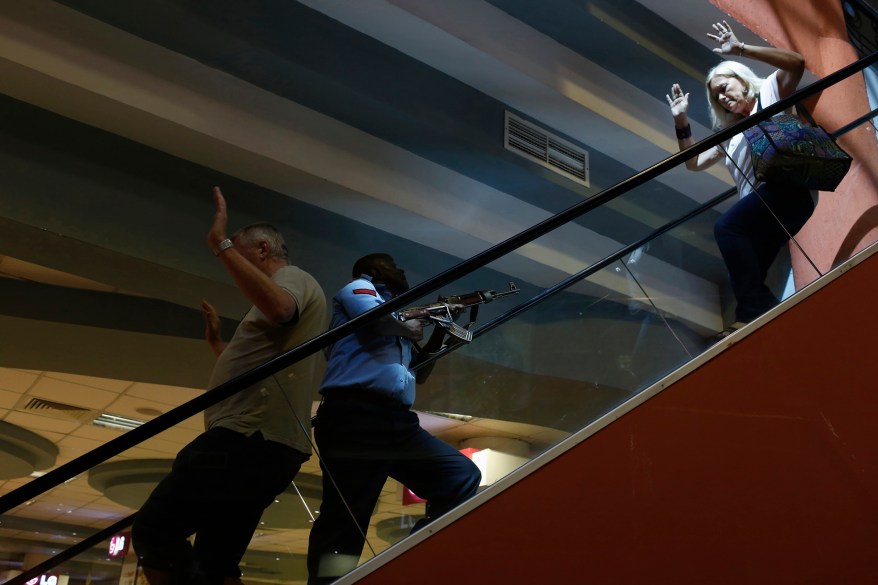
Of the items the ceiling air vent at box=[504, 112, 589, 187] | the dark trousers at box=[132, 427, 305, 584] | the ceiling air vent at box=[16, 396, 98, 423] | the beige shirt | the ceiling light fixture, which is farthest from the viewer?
the ceiling light fixture

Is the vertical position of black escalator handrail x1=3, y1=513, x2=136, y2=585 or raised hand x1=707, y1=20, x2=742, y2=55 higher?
raised hand x1=707, y1=20, x2=742, y2=55

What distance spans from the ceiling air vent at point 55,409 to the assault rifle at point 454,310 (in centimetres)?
528

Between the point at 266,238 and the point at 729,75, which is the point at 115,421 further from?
the point at 729,75

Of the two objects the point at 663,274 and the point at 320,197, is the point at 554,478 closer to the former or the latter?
the point at 663,274

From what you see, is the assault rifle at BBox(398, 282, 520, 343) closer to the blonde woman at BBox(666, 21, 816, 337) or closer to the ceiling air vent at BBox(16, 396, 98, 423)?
the blonde woman at BBox(666, 21, 816, 337)

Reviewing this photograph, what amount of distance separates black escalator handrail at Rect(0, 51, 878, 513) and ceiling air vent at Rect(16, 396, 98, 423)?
549 cm

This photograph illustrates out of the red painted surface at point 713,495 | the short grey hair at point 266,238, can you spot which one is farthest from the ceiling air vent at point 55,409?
the red painted surface at point 713,495

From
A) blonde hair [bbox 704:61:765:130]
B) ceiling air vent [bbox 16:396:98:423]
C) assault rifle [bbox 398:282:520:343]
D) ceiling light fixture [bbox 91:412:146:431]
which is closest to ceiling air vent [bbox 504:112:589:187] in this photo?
blonde hair [bbox 704:61:765:130]

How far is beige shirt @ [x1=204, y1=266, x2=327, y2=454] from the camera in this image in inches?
75.2

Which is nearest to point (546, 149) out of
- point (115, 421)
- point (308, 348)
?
point (308, 348)

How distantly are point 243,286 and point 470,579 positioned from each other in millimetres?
990

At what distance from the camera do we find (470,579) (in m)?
1.77

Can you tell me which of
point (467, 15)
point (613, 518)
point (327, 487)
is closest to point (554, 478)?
point (613, 518)

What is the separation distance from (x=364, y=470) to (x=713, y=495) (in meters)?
0.90
